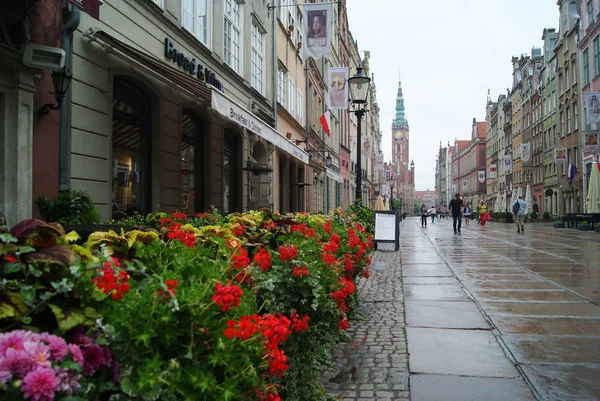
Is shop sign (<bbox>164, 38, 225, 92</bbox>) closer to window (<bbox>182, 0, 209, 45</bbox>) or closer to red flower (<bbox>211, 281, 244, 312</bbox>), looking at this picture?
window (<bbox>182, 0, 209, 45</bbox>)

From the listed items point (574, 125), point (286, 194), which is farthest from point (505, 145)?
point (286, 194)

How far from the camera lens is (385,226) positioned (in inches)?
577

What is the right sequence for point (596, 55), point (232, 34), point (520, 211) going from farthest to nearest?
point (596, 55)
point (520, 211)
point (232, 34)

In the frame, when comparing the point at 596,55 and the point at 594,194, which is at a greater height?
the point at 596,55

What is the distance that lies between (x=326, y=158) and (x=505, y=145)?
5562 centimetres

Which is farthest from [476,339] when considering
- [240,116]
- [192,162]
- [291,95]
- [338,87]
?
[291,95]

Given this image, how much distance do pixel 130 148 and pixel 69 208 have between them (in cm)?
324

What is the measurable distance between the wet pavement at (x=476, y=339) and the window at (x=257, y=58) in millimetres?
10739

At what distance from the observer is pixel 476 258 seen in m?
12.5

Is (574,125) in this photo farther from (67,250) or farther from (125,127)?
(67,250)

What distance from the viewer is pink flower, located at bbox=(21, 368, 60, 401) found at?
1387 millimetres

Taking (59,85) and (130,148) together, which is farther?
(130,148)

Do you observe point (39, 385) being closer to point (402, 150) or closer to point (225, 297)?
point (225, 297)

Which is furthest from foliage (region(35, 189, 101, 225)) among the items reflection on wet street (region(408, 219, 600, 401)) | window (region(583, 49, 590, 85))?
window (region(583, 49, 590, 85))
